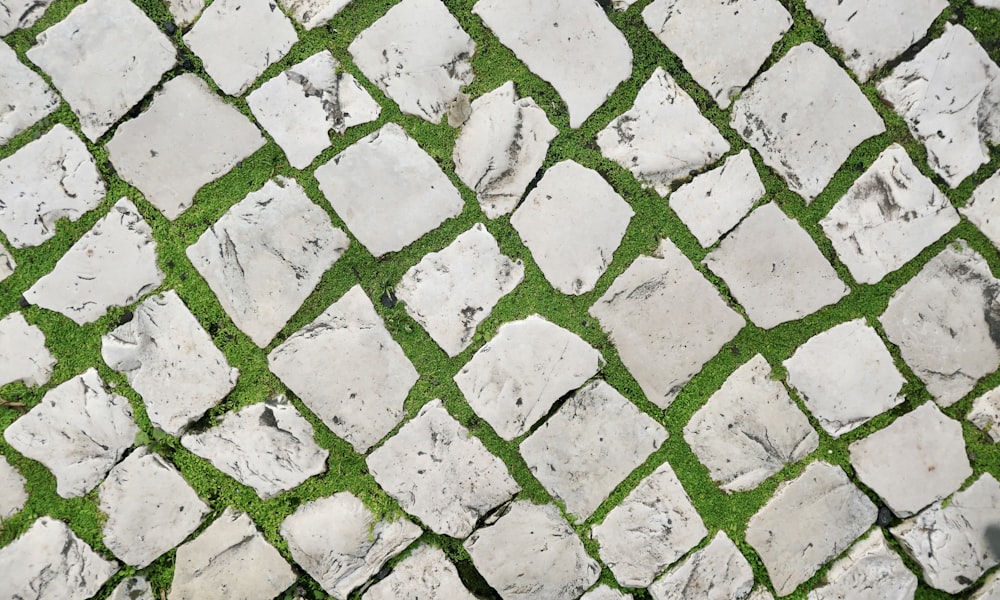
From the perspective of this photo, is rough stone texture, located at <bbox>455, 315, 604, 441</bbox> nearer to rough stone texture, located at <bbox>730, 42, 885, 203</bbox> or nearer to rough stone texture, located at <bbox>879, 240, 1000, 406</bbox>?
rough stone texture, located at <bbox>730, 42, 885, 203</bbox>

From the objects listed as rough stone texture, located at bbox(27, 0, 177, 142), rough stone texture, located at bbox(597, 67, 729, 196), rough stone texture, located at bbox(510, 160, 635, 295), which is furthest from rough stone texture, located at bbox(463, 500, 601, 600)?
rough stone texture, located at bbox(27, 0, 177, 142)

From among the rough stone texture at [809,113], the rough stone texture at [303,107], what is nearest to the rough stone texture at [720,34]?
the rough stone texture at [809,113]

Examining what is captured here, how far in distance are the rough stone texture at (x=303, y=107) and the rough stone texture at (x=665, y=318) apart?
111 centimetres

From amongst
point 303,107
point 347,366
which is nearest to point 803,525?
point 347,366

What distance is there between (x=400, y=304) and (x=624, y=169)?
907 millimetres

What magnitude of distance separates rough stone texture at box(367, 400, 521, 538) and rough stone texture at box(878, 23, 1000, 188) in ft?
6.16

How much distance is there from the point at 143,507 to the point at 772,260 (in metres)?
2.31

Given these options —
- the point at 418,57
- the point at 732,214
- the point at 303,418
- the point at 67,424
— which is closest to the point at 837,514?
the point at 732,214

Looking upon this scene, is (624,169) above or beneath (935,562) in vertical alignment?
above

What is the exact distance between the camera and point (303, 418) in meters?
2.05

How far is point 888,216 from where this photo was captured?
6.70ft

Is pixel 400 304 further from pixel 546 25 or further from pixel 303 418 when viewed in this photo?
pixel 546 25

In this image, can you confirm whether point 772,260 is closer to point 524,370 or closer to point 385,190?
point 524,370

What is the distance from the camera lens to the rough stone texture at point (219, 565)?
79.8 inches
